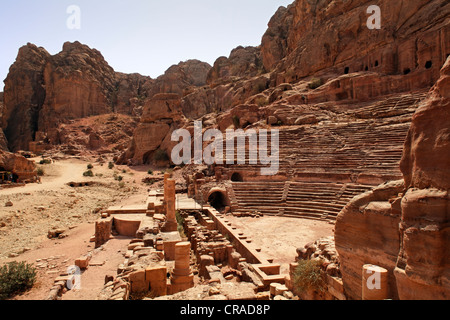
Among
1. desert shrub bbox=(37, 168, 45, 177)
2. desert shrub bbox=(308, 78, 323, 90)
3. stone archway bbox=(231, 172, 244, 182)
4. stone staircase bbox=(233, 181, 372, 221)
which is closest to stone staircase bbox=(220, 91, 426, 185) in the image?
stone archway bbox=(231, 172, 244, 182)

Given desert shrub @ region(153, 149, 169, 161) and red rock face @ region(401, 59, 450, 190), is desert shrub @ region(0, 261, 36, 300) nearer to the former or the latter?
red rock face @ region(401, 59, 450, 190)

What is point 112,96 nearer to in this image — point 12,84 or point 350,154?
point 12,84

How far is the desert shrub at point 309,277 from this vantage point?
6.07 metres

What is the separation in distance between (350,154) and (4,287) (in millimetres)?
18380

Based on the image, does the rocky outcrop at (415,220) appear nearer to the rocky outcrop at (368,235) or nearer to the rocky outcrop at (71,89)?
the rocky outcrop at (368,235)

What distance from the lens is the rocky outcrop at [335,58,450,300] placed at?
3656 mm

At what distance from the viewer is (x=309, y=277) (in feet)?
20.2

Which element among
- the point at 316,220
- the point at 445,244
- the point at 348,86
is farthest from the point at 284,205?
the point at 348,86

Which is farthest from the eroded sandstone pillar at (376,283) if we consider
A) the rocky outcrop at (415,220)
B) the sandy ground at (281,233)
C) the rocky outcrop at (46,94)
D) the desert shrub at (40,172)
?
the rocky outcrop at (46,94)

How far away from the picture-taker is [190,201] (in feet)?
67.2

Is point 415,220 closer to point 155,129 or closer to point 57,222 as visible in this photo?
point 57,222

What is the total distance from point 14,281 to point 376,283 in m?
9.46

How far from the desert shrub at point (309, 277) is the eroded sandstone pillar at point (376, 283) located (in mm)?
1613

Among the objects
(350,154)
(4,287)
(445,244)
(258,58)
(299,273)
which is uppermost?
(258,58)
